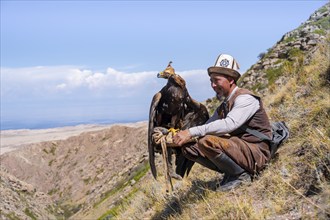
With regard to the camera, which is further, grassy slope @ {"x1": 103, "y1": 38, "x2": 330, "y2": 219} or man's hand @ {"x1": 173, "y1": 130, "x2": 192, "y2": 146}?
man's hand @ {"x1": 173, "y1": 130, "x2": 192, "y2": 146}

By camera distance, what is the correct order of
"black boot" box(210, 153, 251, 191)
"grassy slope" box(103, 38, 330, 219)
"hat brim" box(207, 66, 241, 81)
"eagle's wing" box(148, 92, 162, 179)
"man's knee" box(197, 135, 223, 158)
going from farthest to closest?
"eagle's wing" box(148, 92, 162, 179), "hat brim" box(207, 66, 241, 81), "black boot" box(210, 153, 251, 191), "man's knee" box(197, 135, 223, 158), "grassy slope" box(103, 38, 330, 219)

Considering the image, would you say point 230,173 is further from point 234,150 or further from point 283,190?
point 283,190

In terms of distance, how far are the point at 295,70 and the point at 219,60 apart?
29.5 ft

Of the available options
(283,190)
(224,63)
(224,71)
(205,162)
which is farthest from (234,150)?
(224,63)

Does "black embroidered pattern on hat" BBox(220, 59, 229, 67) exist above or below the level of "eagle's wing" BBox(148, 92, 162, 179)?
above

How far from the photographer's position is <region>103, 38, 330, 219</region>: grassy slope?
467 centimetres

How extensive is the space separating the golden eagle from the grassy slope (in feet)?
1.78

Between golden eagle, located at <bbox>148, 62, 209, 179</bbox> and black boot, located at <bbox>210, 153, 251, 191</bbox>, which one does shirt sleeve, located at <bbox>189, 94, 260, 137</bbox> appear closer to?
black boot, located at <bbox>210, 153, 251, 191</bbox>

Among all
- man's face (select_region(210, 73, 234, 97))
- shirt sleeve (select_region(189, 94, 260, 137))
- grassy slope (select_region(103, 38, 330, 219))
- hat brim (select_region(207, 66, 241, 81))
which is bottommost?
grassy slope (select_region(103, 38, 330, 219))

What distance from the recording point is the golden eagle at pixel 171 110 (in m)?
5.88

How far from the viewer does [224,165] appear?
17.3 feet

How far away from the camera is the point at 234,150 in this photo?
5.18m

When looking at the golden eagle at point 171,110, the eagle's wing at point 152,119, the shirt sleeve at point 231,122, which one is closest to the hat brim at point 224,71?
the shirt sleeve at point 231,122

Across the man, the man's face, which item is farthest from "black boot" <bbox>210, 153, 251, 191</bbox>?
the man's face
